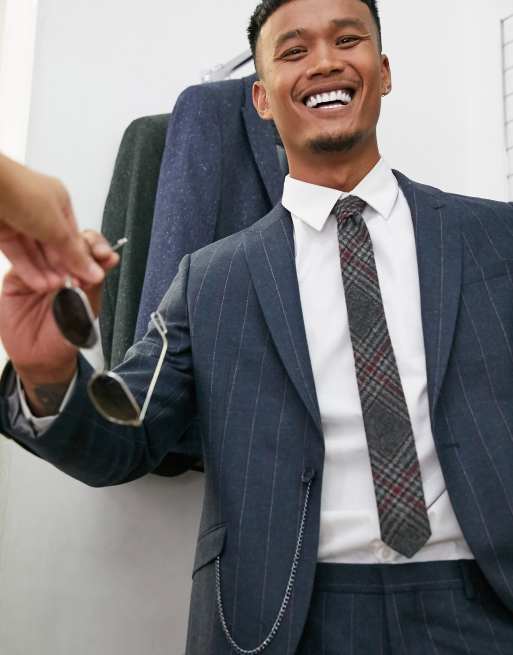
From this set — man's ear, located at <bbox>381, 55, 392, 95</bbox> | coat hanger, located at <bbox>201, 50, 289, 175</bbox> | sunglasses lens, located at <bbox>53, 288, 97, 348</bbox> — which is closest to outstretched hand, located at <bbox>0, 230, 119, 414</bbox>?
sunglasses lens, located at <bbox>53, 288, 97, 348</bbox>

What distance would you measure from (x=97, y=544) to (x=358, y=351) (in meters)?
0.90

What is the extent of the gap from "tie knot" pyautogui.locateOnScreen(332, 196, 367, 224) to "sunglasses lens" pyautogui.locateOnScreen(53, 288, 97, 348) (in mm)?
649

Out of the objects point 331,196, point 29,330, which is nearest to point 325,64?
point 331,196

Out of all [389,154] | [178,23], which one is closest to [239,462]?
[389,154]

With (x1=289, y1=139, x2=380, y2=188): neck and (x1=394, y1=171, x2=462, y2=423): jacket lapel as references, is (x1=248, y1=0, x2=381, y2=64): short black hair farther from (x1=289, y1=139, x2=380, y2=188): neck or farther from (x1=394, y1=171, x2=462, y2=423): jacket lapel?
(x1=394, y1=171, x2=462, y2=423): jacket lapel

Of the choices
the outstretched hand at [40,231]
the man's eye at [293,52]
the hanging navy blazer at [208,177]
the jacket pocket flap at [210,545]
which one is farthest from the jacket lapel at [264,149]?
the outstretched hand at [40,231]

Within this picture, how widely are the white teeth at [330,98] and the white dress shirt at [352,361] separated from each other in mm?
139

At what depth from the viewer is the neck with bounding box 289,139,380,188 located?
1459 millimetres

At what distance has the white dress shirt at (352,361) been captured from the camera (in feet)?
3.52

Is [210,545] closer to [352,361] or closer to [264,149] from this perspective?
[352,361]

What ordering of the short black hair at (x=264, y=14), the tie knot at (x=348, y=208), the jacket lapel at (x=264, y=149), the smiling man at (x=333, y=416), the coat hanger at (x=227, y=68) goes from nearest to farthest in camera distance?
1. the smiling man at (x=333, y=416)
2. the tie knot at (x=348, y=208)
3. the short black hair at (x=264, y=14)
4. the jacket lapel at (x=264, y=149)
5. the coat hanger at (x=227, y=68)

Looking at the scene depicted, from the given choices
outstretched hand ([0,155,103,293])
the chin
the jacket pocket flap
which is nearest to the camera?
outstretched hand ([0,155,103,293])

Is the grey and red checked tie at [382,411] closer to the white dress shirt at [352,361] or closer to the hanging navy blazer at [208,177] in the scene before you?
the white dress shirt at [352,361]

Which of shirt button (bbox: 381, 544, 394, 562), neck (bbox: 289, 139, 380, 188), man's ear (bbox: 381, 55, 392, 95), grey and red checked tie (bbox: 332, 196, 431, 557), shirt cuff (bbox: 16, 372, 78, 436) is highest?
man's ear (bbox: 381, 55, 392, 95)
